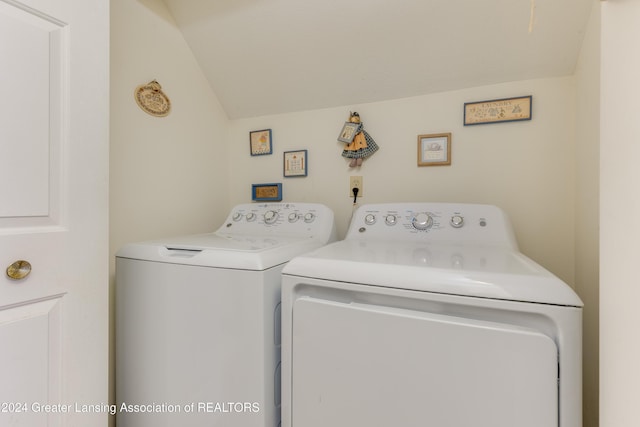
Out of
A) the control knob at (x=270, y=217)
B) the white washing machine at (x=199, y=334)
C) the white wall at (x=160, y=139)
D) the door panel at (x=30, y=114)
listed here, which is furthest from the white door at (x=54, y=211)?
the control knob at (x=270, y=217)

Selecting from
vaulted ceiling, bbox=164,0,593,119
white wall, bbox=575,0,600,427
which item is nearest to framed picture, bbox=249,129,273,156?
vaulted ceiling, bbox=164,0,593,119

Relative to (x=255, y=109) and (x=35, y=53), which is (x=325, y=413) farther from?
(x=255, y=109)

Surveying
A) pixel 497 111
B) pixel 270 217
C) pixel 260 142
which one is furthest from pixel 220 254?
pixel 497 111

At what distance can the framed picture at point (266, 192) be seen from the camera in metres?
1.73

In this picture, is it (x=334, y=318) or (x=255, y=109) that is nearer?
(x=334, y=318)

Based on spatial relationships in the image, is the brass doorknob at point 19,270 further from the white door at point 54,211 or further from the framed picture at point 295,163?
the framed picture at point 295,163

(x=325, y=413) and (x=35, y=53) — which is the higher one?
(x=35, y=53)

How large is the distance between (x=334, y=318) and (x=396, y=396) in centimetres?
23

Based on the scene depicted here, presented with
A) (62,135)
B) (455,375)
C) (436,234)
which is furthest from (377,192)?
(62,135)

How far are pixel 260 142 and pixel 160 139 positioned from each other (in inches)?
21.5

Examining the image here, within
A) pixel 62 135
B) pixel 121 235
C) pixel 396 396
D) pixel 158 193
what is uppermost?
pixel 62 135

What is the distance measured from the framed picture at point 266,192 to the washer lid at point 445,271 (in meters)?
0.81

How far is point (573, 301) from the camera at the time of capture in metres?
0.59

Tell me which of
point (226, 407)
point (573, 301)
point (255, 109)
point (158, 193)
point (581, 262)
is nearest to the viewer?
point (573, 301)
